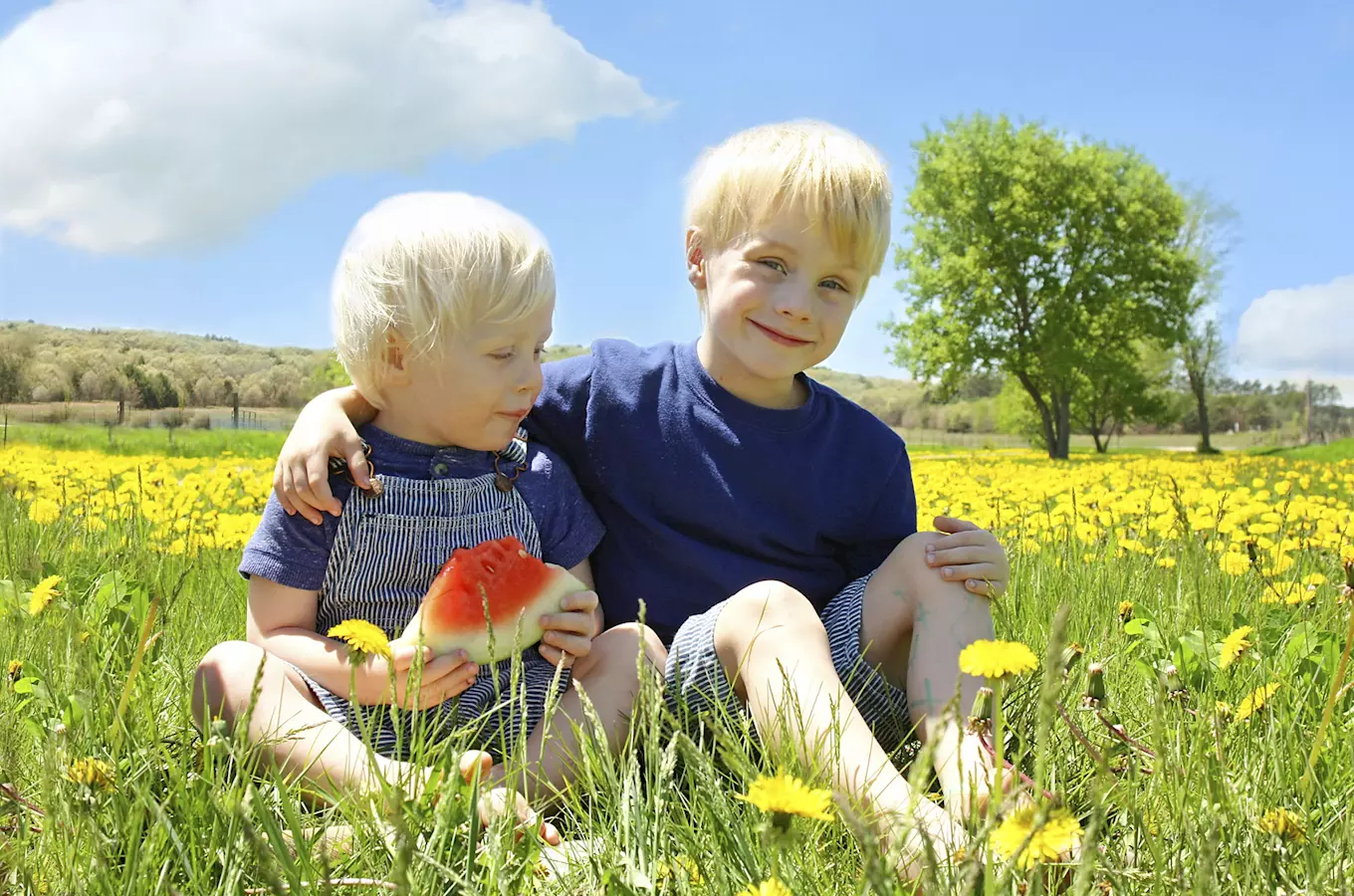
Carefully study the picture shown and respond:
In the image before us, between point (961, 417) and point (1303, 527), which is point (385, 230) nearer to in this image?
point (1303, 527)

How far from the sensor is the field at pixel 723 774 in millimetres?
1161

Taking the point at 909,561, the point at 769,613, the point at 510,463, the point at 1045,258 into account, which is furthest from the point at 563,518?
the point at 1045,258

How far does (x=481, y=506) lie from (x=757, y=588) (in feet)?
2.22

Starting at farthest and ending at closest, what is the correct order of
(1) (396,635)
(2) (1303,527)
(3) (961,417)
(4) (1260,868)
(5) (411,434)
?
(3) (961,417), (2) (1303,527), (5) (411,434), (1) (396,635), (4) (1260,868)

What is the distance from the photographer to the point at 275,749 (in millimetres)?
1756

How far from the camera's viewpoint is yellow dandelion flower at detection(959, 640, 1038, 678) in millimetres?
1109

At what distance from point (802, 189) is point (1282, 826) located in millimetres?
1557

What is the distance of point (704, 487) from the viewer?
2.46 metres

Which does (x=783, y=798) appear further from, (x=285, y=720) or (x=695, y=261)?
(x=695, y=261)

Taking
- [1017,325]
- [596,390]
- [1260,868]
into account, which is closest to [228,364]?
[596,390]

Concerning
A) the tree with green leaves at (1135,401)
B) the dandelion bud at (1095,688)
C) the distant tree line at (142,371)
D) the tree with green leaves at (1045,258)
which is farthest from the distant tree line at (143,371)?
the tree with green leaves at (1135,401)

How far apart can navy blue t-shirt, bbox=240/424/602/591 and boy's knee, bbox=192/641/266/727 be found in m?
0.18

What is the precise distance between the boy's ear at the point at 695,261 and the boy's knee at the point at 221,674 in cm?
136

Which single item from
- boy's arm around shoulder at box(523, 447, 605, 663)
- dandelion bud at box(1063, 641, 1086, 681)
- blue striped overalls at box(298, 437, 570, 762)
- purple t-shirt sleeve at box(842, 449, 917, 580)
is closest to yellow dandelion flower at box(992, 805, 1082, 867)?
dandelion bud at box(1063, 641, 1086, 681)
